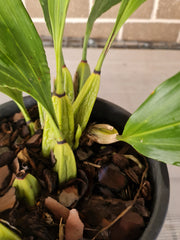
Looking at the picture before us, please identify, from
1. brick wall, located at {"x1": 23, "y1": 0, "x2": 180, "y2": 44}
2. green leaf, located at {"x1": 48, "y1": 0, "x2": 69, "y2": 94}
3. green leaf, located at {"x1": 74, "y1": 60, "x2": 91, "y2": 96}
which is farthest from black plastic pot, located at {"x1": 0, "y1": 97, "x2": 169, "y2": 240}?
brick wall, located at {"x1": 23, "y1": 0, "x2": 180, "y2": 44}

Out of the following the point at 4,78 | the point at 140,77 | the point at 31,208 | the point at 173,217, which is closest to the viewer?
the point at 4,78

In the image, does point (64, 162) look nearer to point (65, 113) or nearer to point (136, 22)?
point (65, 113)

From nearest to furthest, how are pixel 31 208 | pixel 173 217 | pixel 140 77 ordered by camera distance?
1. pixel 31 208
2. pixel 173 217
3. pixel 140 77

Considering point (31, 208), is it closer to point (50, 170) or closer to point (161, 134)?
point (50, 170)

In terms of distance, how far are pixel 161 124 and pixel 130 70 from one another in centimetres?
41

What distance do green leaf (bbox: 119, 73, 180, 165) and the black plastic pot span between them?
6 centimetres

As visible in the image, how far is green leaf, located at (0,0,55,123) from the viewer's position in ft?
0.69

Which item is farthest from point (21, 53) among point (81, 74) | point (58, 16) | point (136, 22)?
point (136, 22)

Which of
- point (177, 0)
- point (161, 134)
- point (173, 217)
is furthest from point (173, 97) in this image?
point (177, 0)

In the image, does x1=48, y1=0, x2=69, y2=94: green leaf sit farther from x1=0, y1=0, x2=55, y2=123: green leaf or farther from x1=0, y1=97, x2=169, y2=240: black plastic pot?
x1=0, y1=97, x2=169, y2=240: black plastic pot

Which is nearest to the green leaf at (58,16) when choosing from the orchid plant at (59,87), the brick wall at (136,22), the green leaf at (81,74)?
the orchid plant at (59,87)

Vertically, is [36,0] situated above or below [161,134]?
above

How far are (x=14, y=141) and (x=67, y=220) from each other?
139 mm

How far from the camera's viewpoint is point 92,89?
1.03 ft
